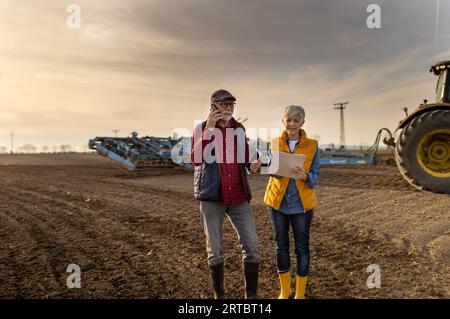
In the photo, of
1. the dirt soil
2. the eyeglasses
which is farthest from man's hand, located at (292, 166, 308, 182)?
the dirt soil

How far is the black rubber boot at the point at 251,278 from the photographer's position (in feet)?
9.16

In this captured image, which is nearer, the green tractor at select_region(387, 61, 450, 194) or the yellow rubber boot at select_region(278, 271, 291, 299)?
the yellow rubber boot at select_region(278, 271, 291, 299)

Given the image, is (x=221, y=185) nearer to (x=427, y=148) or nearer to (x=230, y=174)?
(x=230, y=174)

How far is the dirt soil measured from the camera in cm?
317

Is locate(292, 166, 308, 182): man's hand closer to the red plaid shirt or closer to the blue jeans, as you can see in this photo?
the blue jeans

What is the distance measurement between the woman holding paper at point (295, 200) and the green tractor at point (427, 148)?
4.84m

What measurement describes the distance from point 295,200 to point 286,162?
34 centimetres

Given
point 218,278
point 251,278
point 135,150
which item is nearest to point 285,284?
point 251,278

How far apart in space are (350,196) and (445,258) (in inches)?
146

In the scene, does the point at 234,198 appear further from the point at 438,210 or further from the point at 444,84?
the point at 444,84

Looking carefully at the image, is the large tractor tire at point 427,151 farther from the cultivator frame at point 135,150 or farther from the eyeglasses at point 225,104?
the cultivator frame at point 135,150

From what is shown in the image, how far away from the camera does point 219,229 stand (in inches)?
111

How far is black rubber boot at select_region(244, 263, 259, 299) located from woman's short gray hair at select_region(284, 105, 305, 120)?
51.4 inches

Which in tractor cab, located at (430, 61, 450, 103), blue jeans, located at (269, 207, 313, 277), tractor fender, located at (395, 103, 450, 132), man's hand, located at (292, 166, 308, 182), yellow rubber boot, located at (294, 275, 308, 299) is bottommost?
yellow rubber boot, located at (294, 275, 308, 299)
